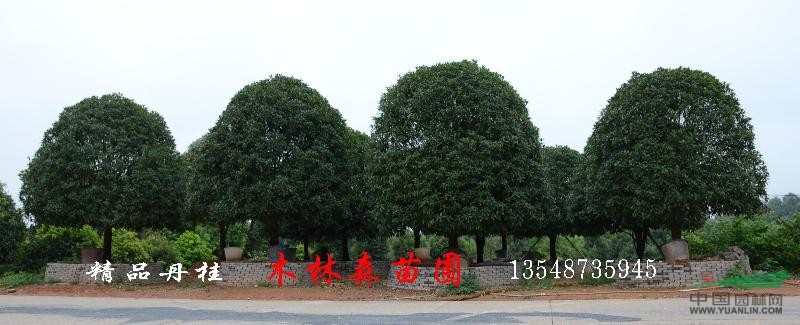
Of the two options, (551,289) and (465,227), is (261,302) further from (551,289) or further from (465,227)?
(551,289)

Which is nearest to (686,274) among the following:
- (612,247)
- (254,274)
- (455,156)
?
(455,156)

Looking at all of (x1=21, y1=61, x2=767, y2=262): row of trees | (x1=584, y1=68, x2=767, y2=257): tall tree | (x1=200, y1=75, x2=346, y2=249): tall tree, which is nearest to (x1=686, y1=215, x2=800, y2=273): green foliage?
(x1=21, y1=61, x2=767, y2=262): row of trees

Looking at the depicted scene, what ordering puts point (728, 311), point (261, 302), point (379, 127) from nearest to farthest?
point (728, 311) → point (261, 302) → point (379, 127)

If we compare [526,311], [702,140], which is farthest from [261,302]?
[702,140]

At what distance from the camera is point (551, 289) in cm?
1628

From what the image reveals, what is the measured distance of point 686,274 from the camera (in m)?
15.9

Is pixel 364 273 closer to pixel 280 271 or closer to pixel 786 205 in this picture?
pixel 280 271

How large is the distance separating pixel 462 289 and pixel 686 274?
5.53m

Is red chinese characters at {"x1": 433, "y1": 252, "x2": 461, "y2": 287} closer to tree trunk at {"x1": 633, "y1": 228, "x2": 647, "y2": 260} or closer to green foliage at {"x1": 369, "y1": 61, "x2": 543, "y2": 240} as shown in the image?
green foliage at {"x1": 369, "y1": 61, "x2": 543, "y2": 240}

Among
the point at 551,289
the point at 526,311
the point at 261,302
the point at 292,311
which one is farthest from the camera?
the point at 551,289

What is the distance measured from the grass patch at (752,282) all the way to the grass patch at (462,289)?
551 cm

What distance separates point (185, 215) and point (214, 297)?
625 cm

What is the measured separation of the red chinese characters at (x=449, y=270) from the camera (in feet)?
53.6

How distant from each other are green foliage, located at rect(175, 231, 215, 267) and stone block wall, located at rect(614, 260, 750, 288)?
73.8 feet
